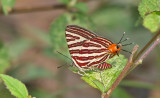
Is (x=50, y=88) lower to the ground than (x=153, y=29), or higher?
lower

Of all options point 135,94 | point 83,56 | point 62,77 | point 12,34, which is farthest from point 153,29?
point 12,34

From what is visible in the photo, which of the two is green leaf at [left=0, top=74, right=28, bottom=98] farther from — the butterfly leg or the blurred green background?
the blurred green background

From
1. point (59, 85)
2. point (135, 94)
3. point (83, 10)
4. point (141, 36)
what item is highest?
point (83, 10)

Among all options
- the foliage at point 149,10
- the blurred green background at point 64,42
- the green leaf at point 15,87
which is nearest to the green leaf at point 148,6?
the foliage at point 149,10

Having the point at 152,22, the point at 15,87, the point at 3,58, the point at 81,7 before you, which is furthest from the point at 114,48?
the point at 3,58

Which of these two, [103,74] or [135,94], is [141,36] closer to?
[135,94]

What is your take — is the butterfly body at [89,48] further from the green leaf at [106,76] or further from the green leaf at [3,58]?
the green leaf at [3,58]
